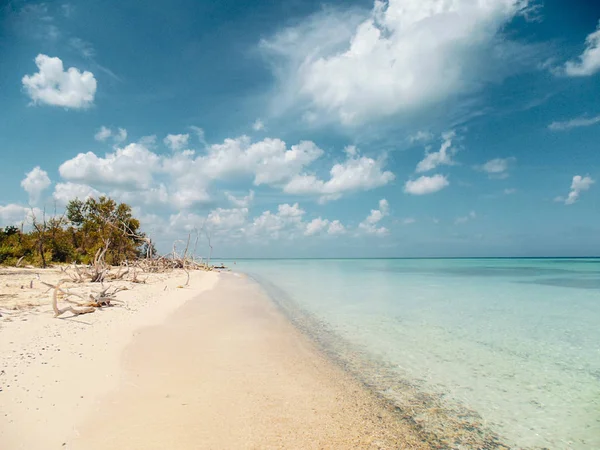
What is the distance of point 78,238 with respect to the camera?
29.2 m

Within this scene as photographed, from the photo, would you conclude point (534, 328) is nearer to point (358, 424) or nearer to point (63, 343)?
point (358, 424)

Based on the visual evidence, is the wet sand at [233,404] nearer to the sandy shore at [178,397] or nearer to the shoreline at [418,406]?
the sandy shore at [178,397]

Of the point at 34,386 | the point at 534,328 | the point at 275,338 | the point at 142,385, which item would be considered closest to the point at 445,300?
the point at 534,328

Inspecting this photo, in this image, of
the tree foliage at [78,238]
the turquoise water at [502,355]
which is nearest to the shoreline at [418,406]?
the turquoise water at [502,355]

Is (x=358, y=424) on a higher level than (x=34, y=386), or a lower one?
lower

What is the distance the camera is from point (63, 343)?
5.80m

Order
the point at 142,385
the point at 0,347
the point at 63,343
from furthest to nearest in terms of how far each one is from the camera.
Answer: the point at 63,343, the point at 0,347, the point at 142,385

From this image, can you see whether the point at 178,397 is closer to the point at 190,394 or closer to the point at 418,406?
the point at 190,394

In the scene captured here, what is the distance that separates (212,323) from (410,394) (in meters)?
5.86

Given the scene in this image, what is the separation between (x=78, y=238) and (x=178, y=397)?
30.9 meters

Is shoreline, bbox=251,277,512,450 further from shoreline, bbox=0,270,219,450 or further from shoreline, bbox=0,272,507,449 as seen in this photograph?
shoreline, bbox=0,270,219,450

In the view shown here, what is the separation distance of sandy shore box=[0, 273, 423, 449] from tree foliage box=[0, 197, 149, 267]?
55.0 feet

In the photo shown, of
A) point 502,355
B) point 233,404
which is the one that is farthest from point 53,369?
point 502,355

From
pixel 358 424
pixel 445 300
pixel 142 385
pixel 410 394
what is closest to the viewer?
pixel 358 424
